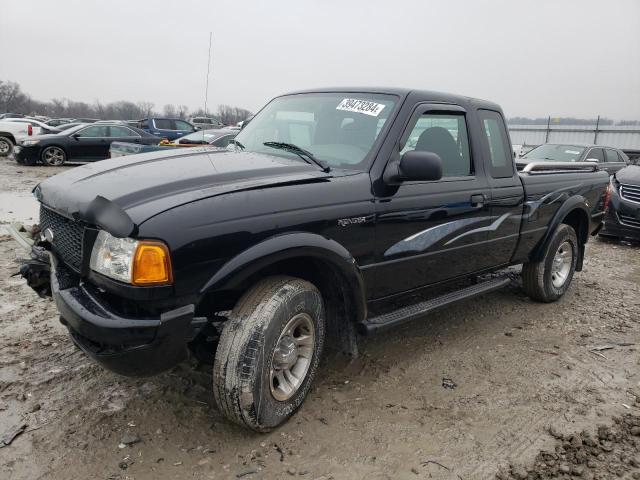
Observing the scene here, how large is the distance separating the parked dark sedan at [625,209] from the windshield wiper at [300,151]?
716cm

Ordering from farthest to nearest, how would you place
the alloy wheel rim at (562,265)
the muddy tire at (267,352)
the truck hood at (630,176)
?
the truck hood at (630,176) → the alloy wheel rim at (562,265) → the muddy tire at (267,352)

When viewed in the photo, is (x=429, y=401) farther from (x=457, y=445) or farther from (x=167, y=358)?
(x=167, y=358)

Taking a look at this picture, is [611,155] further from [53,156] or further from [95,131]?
[53,156]

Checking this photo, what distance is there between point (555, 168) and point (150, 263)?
458cm

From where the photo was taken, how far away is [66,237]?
2.71 meters

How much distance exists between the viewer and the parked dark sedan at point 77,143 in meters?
15.6

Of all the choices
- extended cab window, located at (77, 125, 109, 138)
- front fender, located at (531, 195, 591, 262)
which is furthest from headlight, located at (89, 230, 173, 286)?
extended cab window, located at (77, 125, 109, 138)

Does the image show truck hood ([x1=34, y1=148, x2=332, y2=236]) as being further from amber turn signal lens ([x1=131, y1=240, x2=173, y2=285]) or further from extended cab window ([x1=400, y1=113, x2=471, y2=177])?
extended cab window ([x1=400, y1=113, x2=471, y2=177])

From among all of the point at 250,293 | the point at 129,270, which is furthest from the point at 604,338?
the point at 129,270

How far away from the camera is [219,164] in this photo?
10.1ft

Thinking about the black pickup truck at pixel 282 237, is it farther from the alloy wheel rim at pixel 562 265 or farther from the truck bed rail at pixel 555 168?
the alloy wheel rim at pixel 562 265

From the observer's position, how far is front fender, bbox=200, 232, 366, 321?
8.07 feet

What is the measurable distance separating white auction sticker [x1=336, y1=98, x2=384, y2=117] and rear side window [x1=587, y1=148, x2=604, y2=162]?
11031mm

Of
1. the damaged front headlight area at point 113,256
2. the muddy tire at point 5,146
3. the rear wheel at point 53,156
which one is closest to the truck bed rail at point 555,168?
the damaged front headlight area at point 113,256
